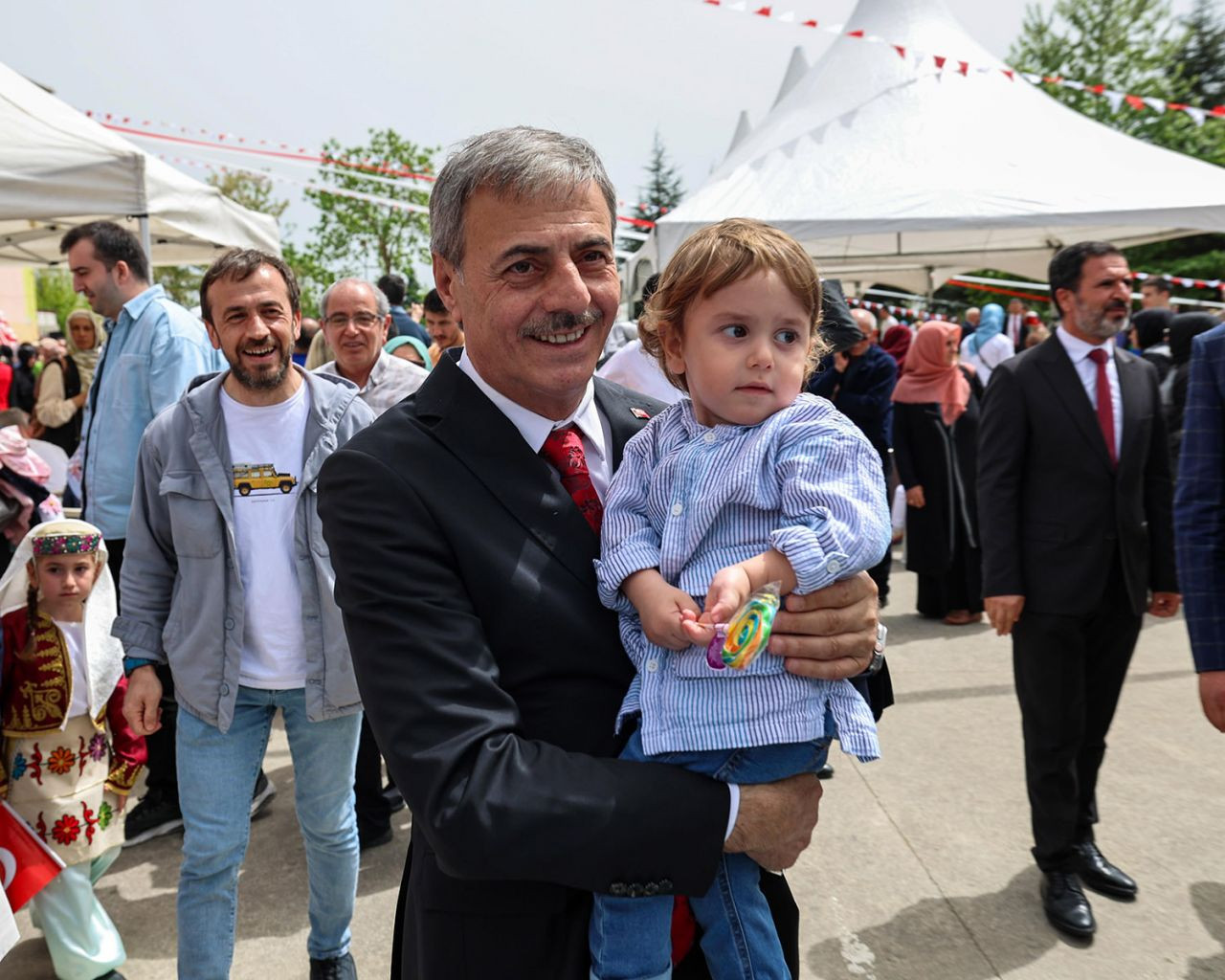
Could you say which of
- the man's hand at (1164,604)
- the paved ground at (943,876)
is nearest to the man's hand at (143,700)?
the paved ground at (943,876)

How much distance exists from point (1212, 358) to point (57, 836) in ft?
11.9

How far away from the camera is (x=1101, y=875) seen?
3.43m

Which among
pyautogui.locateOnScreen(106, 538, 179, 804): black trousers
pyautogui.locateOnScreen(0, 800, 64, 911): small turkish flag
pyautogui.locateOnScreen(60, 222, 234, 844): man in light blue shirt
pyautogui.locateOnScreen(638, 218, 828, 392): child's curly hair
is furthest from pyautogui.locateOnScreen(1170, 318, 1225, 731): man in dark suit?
pyautogui.locateOnScreen(106, 538, 179, 804): black trousers

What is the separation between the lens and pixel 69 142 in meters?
4.43

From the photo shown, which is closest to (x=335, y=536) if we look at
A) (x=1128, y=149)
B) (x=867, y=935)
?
(x=867, y=935)

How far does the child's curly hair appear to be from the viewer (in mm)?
1524

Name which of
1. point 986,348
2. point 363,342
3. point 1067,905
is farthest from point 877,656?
point 986,348

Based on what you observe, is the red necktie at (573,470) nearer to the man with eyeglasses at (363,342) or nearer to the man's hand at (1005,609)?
the man's hand at (1005,609)

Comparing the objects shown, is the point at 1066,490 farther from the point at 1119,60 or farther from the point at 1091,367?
the point at 1119,60

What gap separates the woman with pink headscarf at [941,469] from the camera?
6.82 meters

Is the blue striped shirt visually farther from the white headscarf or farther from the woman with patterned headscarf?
the woman with patterned headscarf

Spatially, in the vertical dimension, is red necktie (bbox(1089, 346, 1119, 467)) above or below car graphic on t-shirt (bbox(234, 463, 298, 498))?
above

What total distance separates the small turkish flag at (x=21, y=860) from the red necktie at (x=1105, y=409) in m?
3.74

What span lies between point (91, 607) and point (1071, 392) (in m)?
3.51
